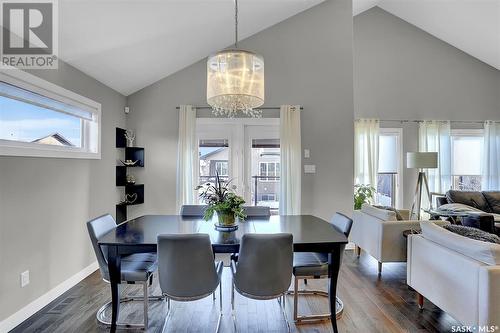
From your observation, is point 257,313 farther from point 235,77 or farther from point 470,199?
point 470,199

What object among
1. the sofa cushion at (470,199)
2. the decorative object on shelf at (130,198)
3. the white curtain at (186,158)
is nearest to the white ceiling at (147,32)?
the white curtain at (186,158)

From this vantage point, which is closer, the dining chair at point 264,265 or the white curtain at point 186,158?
the dining chair at point 264,265

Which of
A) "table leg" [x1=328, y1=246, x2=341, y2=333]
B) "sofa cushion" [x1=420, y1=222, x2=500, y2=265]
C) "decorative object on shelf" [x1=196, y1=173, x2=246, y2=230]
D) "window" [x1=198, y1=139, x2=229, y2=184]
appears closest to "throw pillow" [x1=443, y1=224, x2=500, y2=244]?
"sofa cushion" [x1=420, y1=222, x2=500, y2=265]

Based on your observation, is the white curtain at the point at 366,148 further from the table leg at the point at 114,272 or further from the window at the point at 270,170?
the table leg at the point at 114,272

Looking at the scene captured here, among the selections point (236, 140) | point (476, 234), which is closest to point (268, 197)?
point (236, 140)

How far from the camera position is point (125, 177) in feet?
15.2

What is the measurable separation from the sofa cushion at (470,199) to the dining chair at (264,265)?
444 centimetres

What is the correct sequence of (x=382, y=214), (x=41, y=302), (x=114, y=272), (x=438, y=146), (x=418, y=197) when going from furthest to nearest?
(x=438, y=146) → (x=418, y=197) → (x=382, y=214) → (x=41, y=302) → (x=114, y=272)

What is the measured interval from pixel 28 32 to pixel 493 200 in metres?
6.84

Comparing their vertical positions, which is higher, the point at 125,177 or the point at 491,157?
the point at 491,157

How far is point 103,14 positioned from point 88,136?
1.55 m

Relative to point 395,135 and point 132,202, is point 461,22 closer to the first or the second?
point 395,135

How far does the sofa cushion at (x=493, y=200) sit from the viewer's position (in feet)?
16.4

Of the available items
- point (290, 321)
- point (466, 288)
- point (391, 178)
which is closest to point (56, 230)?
point (290, 321)
